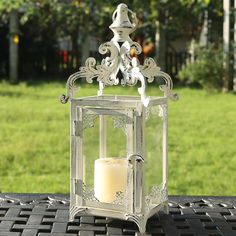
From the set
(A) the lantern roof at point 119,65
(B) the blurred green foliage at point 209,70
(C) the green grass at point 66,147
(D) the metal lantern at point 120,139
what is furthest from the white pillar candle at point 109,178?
(B) the blurred green foliage at point 209,70

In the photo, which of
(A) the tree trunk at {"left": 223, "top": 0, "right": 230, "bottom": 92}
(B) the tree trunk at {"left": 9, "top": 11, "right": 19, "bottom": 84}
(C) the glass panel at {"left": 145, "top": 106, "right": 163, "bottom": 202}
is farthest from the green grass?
(B) the tree trunk at {"left": 9, "top": 11, "right": 19, "bottom": 84}

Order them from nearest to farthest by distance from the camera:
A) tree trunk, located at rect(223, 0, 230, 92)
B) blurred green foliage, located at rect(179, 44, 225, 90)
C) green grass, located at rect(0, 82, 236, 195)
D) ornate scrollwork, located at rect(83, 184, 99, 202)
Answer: ornate scrollwork, located at rect(83, 184, 99, 202) → green grass, located at rect(0, 82, 236, 195) → blurred green foliage, located at rect(179, 44, 225, 90) → tree trunk, located at rect(223, 0, 230, 92)

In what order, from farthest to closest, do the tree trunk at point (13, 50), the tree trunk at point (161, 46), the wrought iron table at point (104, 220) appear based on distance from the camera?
the tree trunk at point (13, 50), the tree trunk at point (161, 46), the wrought iron table at point (104, 220)

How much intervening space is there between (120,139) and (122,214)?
21 centimetres

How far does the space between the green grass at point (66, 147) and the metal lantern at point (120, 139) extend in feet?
6.30

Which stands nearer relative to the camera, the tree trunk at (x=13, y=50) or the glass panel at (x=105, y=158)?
the glass panel at (x=105, y=158)

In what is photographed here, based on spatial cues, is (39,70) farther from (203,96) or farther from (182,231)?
(182,231)

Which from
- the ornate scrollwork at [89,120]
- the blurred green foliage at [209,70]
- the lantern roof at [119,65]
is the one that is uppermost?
the blurred green foliage at [209,70]

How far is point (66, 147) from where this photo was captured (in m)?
4.88

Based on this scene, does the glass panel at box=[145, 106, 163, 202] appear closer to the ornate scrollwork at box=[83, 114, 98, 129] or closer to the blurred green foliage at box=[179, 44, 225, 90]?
the ornate scrollwork at box=[83, 114, 98, 129]

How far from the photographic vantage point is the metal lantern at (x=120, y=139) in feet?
5.22

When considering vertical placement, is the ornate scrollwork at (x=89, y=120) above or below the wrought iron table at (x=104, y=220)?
above

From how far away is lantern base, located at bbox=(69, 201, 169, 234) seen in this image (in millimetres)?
1580

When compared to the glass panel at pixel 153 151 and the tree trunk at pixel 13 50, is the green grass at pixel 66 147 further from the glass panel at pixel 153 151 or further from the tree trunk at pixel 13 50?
the tree trunk at pixel 13 50
